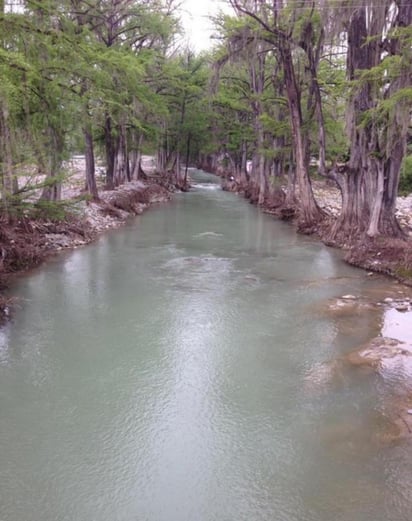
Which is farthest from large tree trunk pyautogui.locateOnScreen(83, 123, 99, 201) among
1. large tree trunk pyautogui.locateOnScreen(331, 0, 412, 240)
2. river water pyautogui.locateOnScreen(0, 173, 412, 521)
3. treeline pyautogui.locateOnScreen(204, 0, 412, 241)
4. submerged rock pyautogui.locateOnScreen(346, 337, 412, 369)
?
submerged rock pyautogui.locateOnScreen(346, 337, 412, 369)

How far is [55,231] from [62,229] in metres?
0.28

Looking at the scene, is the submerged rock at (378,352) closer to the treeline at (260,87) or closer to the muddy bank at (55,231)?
the treeline at (260,87)

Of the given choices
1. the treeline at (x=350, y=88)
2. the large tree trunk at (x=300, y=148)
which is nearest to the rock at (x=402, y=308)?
the treeline at (x=350, y=88)

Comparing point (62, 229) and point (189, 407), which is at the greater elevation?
point (62, 229)

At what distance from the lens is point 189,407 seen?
208 inches

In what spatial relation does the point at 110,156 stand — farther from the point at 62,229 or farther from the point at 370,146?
the point at 370,146

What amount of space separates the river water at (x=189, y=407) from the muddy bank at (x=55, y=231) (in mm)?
668

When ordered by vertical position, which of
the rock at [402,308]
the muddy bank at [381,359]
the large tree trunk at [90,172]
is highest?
the large tree trunk at [90,172]

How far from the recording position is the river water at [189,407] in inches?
153

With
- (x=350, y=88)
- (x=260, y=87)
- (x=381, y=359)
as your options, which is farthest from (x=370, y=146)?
(x=260, y=87)

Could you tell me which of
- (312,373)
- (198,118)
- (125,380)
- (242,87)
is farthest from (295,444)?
(198,118)

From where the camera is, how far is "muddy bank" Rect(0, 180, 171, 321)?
399 inches

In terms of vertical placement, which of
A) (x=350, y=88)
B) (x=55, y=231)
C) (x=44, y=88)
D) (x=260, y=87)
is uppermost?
(x=260, y=87)

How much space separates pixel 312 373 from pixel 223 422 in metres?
1.54
